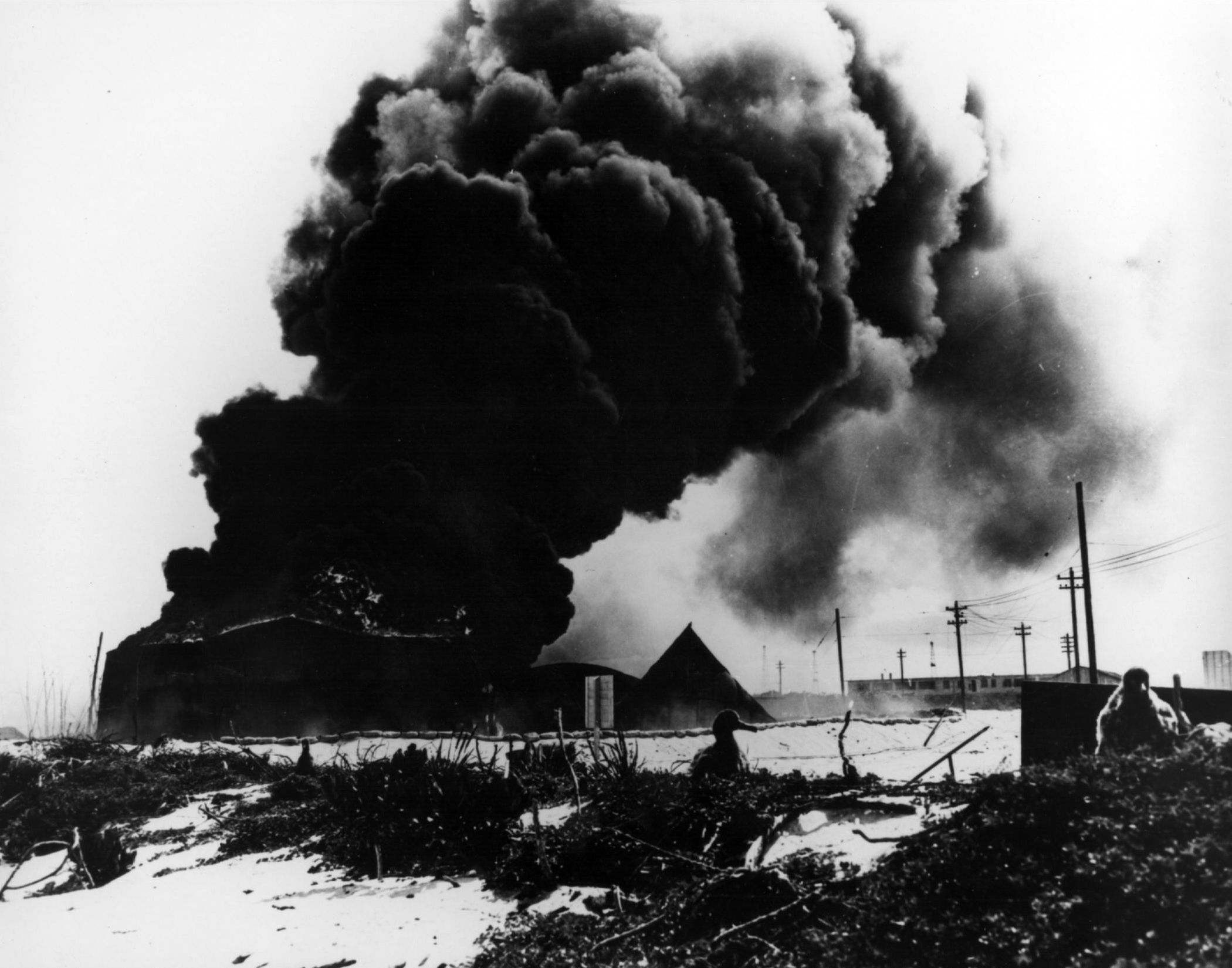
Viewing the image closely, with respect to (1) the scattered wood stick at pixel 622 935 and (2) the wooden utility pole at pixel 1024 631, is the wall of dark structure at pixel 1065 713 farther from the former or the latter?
(2) the wooden utility pole at pixel 1024 631

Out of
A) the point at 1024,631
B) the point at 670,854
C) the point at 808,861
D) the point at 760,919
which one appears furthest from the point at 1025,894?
the point at 1024,631

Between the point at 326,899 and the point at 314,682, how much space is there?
1040 centimetres

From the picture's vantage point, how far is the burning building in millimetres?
8711

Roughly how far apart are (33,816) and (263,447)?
25.4 feet

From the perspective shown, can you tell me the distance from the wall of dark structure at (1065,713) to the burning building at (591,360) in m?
2.40

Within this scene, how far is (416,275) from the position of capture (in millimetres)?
15023

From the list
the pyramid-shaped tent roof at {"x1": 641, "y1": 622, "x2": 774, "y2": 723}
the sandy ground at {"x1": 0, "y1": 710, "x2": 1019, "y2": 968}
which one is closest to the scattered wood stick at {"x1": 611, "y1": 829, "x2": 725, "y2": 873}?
the sandy ground at {"x1": 0, "y1": 710, "x2": 1019, "y2": 968}

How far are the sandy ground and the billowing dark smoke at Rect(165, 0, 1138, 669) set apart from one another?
79.8 inches

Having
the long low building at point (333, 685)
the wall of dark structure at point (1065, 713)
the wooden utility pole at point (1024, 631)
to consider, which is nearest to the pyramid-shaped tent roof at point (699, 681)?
the wall of dark structure at point (1065, 713)

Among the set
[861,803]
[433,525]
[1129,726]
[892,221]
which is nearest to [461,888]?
[861,803]

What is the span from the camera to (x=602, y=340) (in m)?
15.3

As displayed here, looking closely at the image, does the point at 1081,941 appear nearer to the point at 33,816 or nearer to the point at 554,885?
the point at 554,885

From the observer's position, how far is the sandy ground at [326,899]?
6043 mm

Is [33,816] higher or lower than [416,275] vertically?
lower
